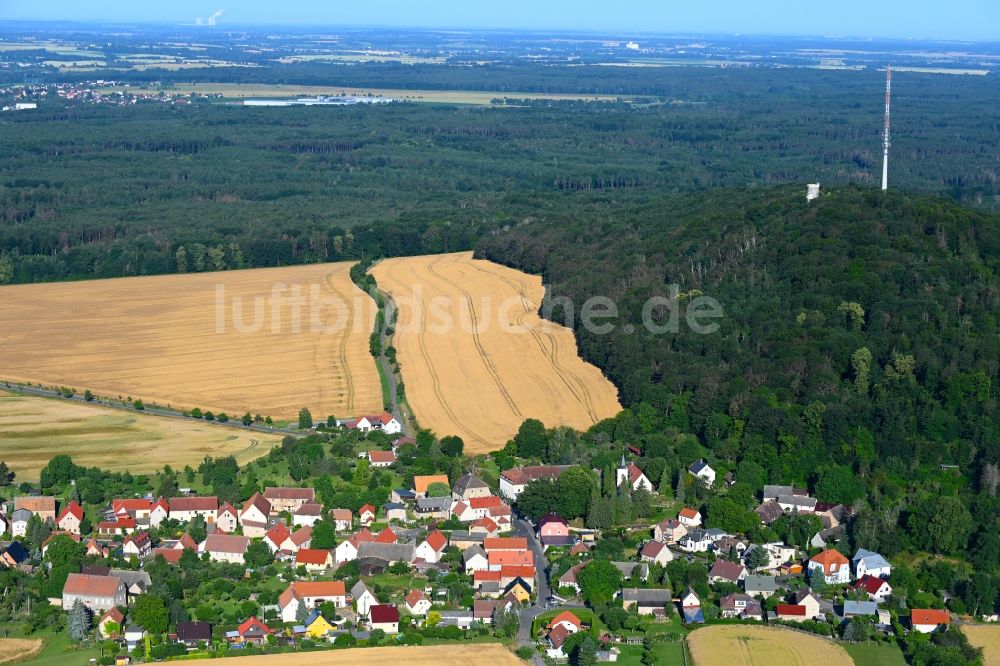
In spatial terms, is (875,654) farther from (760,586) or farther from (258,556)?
(258,556)

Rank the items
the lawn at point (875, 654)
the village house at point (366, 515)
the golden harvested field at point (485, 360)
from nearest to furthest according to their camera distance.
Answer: the lawn at point (875, 654)
the village house at point (366, 515)
the golden harvested field at point (485, 360)

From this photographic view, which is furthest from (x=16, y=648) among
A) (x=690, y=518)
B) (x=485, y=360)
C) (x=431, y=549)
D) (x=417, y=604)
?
(x=485, y=360)

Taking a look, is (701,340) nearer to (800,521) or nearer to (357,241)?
(800,521)

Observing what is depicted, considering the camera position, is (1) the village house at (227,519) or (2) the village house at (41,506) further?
(2) the village house at (41,506)

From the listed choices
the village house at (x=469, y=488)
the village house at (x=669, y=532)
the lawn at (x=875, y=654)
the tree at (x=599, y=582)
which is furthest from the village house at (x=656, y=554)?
the lawn at (x=875, y=654)

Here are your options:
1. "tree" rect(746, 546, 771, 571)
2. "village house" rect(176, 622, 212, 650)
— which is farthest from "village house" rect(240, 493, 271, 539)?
"tree" rect(746, 546, 771, 571)

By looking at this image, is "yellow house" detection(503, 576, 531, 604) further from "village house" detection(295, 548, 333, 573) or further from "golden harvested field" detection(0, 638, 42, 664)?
"golden harvested field" detection(0, 638, 42, 664)

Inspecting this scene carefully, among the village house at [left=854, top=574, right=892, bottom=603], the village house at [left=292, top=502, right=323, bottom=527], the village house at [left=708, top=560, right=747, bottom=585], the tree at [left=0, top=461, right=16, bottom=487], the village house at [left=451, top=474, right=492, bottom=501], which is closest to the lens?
the village house at [left=854, top=574, right=892, bottom=603]

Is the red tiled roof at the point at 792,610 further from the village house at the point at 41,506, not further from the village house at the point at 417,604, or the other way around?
the village house at the point at 41,506
